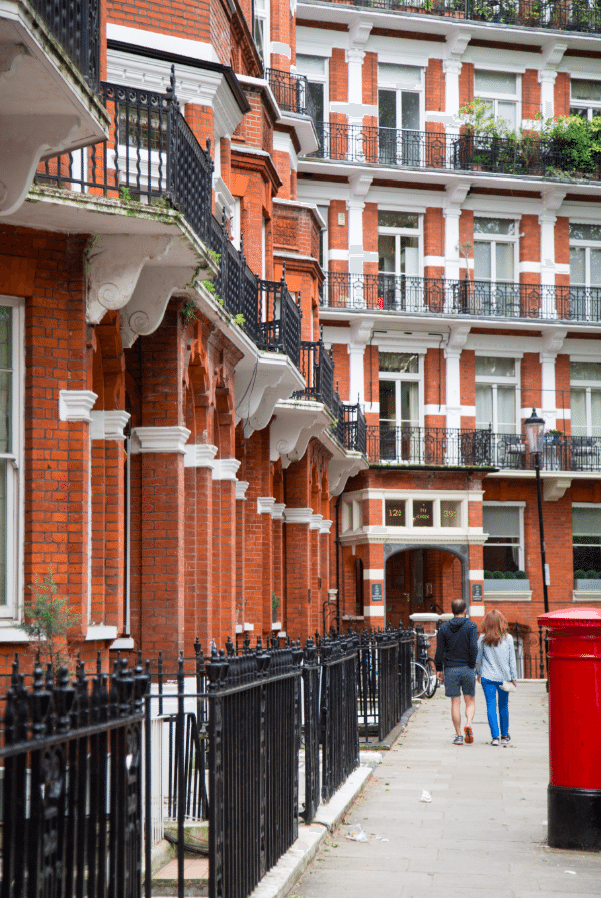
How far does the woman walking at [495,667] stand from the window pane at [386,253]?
821 inches

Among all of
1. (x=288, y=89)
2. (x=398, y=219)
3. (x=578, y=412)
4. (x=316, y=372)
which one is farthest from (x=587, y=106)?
(x=316, y=372)

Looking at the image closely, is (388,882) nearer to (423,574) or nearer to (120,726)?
(120,726)

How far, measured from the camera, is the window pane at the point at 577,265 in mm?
35312

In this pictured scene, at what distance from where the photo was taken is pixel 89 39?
27.8 ft

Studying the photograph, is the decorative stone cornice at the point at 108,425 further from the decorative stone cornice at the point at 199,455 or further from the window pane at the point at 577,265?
the window pane at the point at 577,265

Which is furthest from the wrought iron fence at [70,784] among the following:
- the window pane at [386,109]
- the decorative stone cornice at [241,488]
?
the window pane at [386,109]

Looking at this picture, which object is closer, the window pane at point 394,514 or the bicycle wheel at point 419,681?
the bicycle wheel at point 419,681

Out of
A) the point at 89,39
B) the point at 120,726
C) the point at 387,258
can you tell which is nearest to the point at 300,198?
the point at 387,258

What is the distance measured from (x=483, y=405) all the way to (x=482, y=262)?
4257 mm

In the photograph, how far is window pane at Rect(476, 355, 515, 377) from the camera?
114 ft

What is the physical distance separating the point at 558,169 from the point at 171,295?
1010 inches

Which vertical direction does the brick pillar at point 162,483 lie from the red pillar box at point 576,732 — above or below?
above

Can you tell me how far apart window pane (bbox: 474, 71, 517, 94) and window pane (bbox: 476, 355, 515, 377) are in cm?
799

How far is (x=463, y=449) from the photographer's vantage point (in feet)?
109
